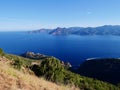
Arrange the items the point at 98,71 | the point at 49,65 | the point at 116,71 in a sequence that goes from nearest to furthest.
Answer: the point at 49,65, the point at 116,71, the point at 98,71

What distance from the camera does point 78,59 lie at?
595ft

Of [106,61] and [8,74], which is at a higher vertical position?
[8,74]

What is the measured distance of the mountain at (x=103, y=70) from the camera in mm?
115375

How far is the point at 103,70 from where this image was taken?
417ft

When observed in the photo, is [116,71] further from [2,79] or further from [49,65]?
[2,79]

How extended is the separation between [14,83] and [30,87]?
1.54 feet

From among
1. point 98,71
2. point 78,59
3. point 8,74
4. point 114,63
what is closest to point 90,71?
point 98,71

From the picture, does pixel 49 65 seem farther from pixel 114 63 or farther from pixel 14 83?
pixel 114 63

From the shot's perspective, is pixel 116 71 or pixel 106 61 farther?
pixel 106 61

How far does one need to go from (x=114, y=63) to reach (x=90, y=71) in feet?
47.8

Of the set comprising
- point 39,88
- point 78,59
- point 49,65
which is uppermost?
Result: point 39,88

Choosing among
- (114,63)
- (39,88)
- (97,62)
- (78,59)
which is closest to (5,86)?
(39,88)

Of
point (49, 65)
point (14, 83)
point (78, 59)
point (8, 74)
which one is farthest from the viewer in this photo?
point (78, 59)

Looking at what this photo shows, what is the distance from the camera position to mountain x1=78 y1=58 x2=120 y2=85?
379 feet
